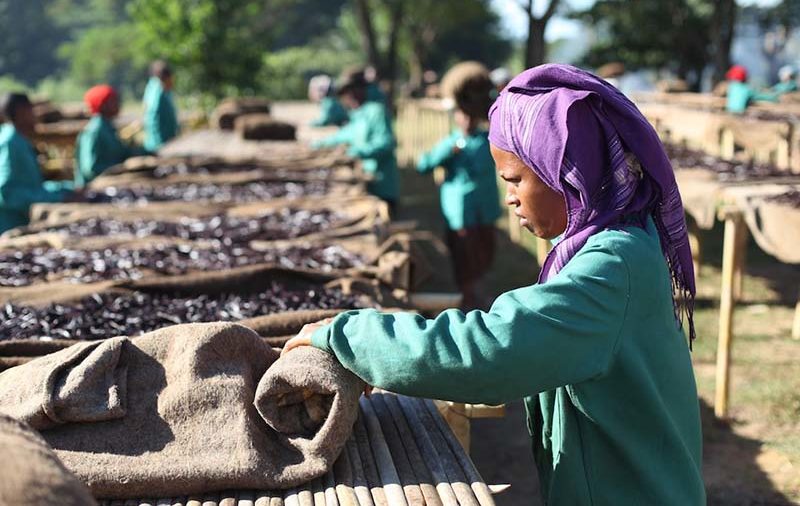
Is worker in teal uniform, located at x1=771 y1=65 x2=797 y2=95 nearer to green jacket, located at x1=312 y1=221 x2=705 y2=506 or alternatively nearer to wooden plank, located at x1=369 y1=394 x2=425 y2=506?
wooden plank, located at x1=369 y1=394 x2=425 y2=506

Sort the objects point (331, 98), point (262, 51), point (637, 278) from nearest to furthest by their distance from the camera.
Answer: point (637, 278) → point (331, 98) → point (262, 51)

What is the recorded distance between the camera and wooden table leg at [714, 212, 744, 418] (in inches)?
189

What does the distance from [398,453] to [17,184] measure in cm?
477

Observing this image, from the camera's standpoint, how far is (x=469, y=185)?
627 cm

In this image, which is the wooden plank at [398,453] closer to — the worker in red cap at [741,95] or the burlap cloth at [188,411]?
the burlap cloth at [188,411]

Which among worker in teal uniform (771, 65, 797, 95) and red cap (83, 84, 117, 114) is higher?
red cap (83, 84, 117, 114)

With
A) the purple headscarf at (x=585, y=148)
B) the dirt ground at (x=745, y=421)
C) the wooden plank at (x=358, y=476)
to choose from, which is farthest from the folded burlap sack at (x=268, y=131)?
the purple headscarf at (x=585, y=148)

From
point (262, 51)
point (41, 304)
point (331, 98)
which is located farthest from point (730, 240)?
point (262, 51)

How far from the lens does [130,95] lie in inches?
2328

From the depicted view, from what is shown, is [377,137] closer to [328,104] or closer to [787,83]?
[328,104]

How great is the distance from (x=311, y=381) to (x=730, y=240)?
3.50 m

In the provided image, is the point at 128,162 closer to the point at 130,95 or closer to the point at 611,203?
the point at 611,203

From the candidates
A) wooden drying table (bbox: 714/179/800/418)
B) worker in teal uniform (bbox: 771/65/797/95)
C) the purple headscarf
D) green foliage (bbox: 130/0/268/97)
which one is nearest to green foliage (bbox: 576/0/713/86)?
worker in teal uniform (bbox: 771/65/797/95)

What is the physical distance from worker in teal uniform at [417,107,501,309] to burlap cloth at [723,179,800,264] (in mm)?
1817
